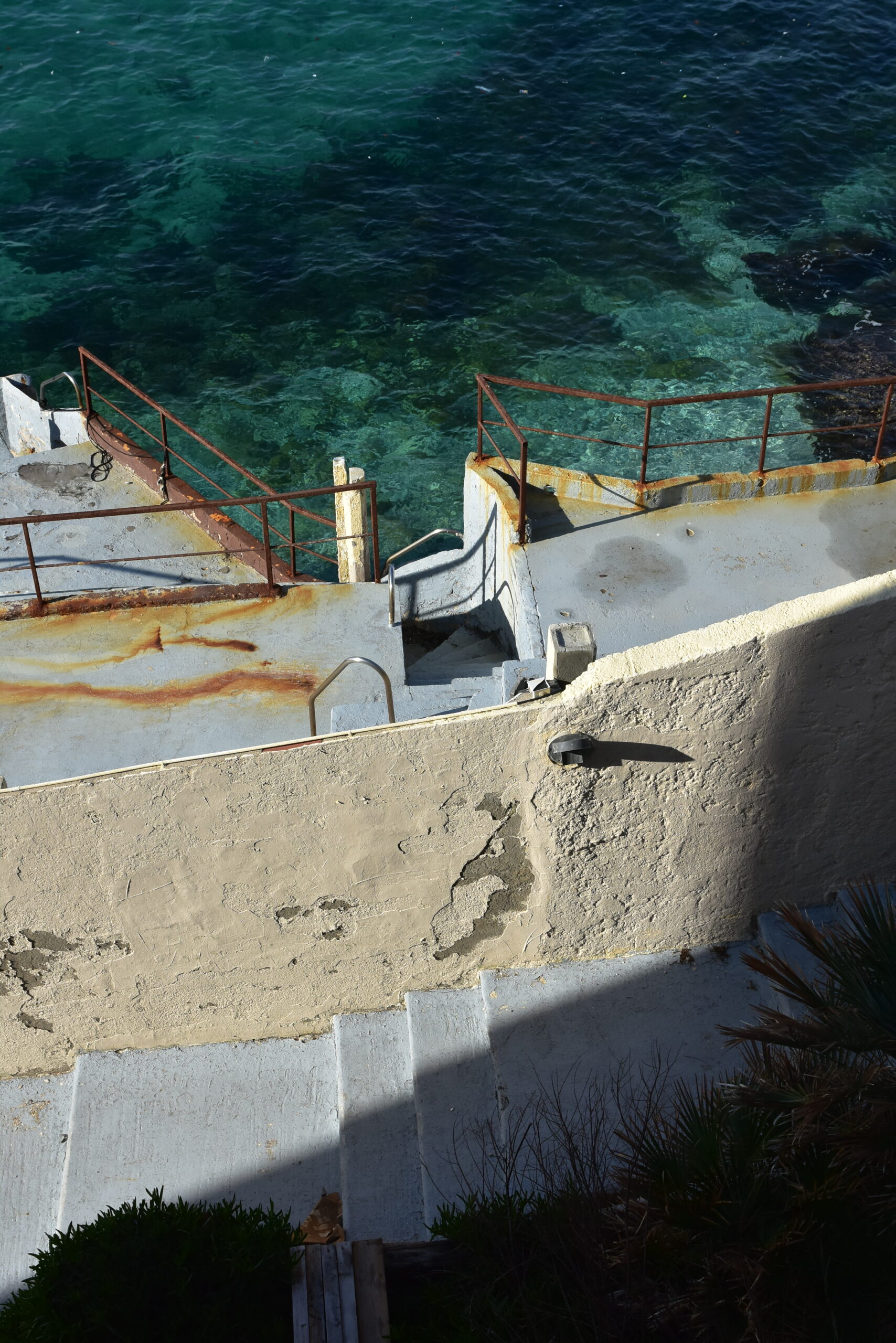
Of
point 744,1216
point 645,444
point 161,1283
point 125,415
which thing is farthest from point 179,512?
point 744,1216

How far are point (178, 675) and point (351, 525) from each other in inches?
124

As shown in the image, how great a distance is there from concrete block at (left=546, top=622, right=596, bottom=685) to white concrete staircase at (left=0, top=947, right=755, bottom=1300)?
2402 mm

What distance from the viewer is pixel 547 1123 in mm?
6844

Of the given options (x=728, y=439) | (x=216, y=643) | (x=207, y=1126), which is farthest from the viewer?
(x=728, y=439)

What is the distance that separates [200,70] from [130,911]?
31.0 m

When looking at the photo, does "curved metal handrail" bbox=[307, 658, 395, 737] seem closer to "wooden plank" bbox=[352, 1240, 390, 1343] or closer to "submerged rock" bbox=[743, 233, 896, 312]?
"wooden plank" bbox=[352, 1240, 390, 1343]

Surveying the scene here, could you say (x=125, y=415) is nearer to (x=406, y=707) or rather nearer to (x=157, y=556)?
(x=157, y=556)

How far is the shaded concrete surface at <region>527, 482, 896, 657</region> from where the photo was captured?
34.0 feet

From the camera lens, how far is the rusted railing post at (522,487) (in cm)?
1041

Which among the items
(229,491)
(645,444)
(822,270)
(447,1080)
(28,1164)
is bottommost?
(229,491)

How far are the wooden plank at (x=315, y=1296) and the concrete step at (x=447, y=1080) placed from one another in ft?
2.38

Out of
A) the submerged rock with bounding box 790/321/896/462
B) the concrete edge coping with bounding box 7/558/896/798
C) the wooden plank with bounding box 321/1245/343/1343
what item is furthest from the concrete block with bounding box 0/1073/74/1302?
the submerged rock with bounding box 790/321/896/462

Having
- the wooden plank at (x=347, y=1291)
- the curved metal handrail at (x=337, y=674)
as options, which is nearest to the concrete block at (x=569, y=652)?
the curved metal handrail at (x=337, y=674)

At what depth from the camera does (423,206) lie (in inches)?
1038
